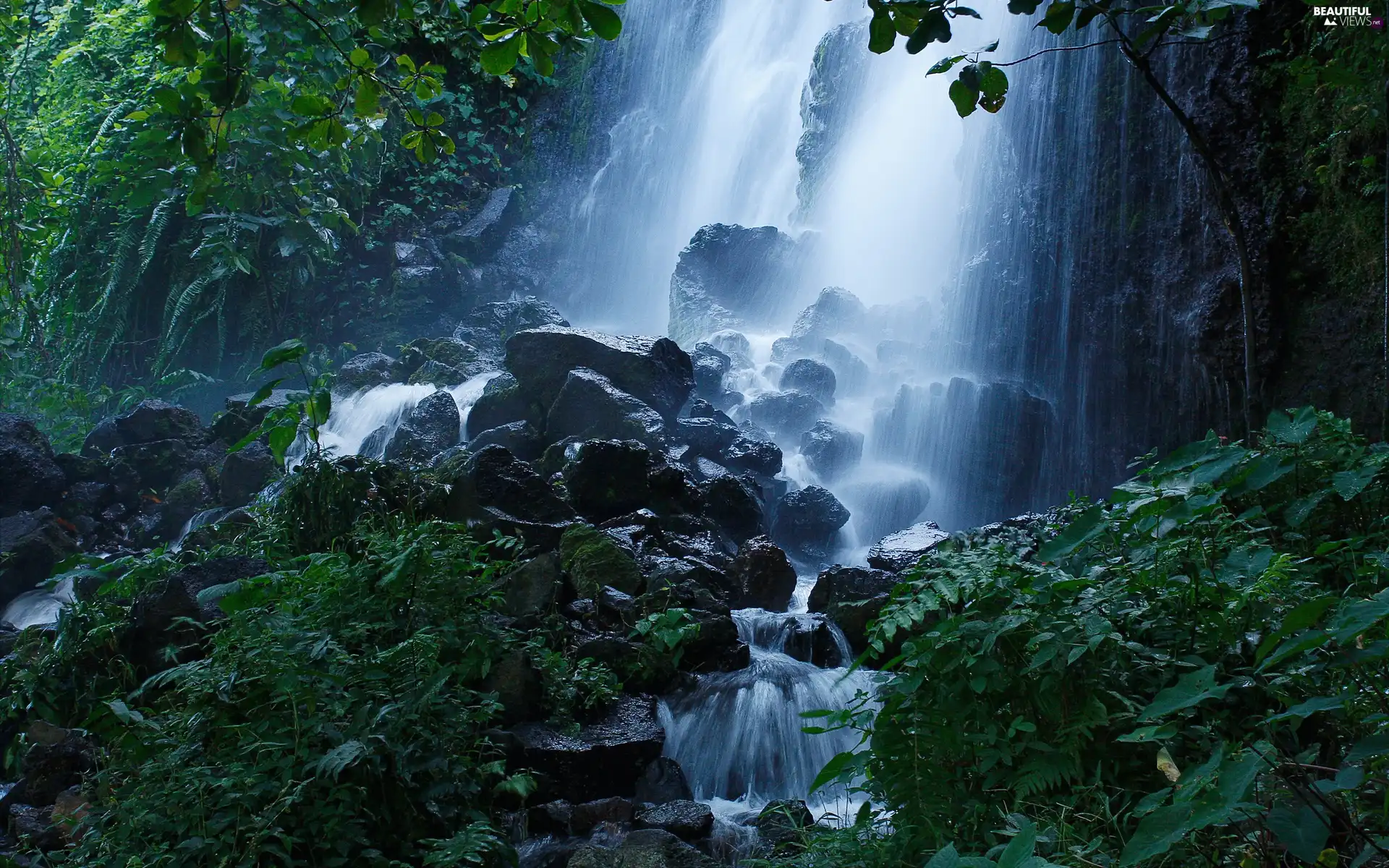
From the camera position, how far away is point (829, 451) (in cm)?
1209

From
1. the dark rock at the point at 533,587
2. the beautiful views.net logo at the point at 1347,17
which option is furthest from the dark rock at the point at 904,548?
the beautiful views.net logo at the point at 1347,17

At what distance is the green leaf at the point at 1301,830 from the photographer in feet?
4.01

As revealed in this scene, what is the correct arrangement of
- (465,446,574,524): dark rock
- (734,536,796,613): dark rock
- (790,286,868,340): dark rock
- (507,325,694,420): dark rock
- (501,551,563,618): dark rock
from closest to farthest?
(501,551,563,618): dark rock < (465,446,574,524): dark rock < (734,536,796,613): dark rock < (507,325,694,420): dark rock < (790,286,868,340): dark rock

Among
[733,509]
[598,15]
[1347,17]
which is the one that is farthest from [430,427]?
[1347,17]

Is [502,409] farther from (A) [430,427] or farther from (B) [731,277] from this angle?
(B) [731,277]

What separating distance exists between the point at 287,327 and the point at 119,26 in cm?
576

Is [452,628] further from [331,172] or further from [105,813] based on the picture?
[331,172]

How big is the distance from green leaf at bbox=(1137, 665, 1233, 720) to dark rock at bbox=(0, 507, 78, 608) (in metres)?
8.71

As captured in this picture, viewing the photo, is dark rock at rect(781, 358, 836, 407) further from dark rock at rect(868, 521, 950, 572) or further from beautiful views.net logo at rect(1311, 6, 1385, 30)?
beautiful views.net logo at rect(1311, 6, 1385, 30)

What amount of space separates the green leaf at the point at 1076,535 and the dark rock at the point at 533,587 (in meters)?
3.10

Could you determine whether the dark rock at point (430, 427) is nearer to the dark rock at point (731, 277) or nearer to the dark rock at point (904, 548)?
the dark rock at point (904, 548)

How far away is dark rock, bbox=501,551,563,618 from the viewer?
4590mm

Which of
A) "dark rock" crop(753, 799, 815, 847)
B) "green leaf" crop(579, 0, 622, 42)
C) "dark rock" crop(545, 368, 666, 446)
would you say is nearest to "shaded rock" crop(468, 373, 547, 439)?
"dark rock" crop(545, 368, 666, 446)

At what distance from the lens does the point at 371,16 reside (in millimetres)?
2279
